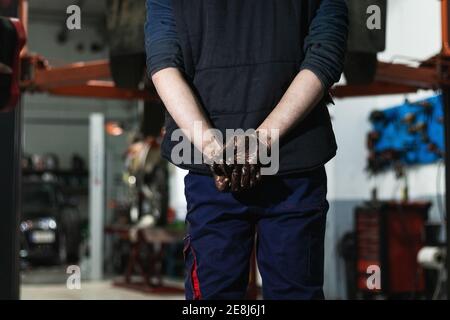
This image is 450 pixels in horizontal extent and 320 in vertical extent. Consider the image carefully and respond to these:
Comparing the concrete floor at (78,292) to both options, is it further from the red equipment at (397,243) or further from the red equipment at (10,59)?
the red equipment at (10,59)

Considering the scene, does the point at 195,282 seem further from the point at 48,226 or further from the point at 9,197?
the point at 48,226

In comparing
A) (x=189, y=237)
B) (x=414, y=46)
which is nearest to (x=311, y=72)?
(x=189, y=237)

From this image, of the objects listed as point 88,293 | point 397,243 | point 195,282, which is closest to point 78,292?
point 88,293

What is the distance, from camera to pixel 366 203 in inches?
260

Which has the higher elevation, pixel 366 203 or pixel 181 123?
pixel 181 123

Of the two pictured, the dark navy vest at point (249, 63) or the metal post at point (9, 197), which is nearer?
the dark navy vest at point (249, 63)

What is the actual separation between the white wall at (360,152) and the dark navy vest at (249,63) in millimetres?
5705

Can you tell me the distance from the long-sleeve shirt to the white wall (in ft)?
18.6

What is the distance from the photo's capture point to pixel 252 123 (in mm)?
1324

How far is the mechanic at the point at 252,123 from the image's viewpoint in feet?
4.21

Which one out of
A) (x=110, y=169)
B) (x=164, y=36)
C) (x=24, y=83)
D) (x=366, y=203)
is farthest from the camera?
(x=110, y=169)

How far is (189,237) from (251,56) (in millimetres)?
373

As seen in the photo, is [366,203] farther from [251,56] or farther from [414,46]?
[251,56]

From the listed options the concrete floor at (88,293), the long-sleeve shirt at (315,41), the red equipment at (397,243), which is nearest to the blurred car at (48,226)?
the concrete floor at (88,293)
